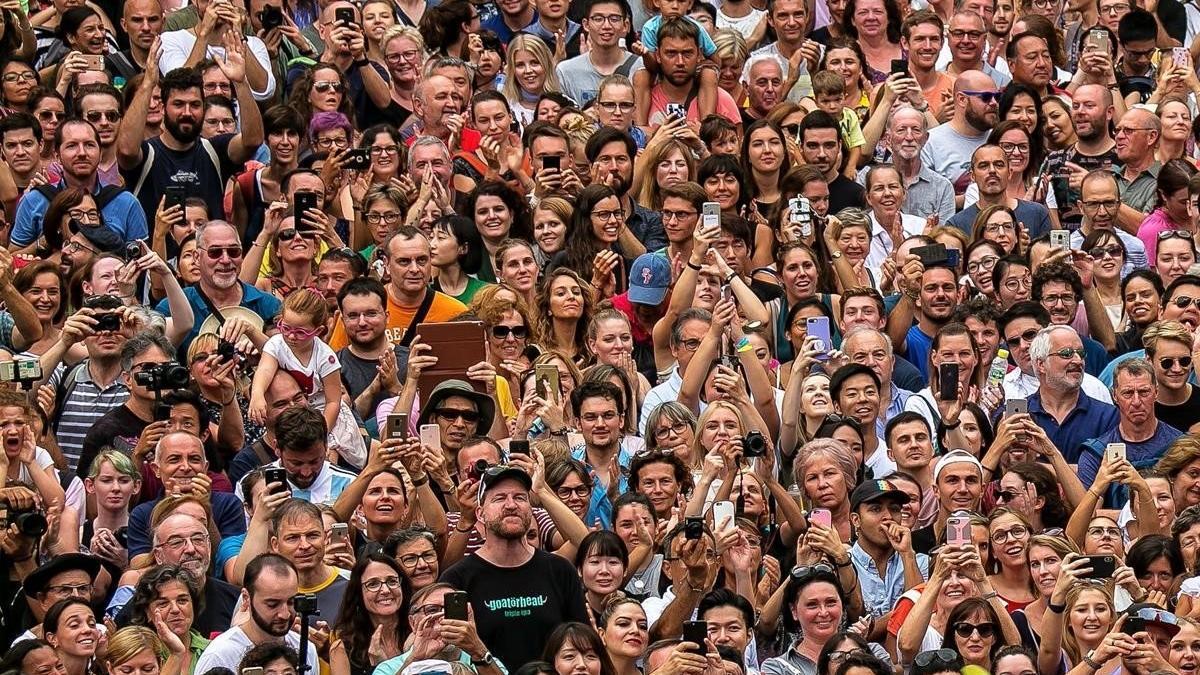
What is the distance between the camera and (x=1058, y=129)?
1920 centimetres

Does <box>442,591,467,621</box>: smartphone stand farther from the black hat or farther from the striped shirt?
the striped shirt

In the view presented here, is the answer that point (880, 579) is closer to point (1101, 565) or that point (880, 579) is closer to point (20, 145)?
point (1101, 565)

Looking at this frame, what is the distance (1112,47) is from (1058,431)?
4607 millimetres

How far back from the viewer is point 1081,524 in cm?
1538

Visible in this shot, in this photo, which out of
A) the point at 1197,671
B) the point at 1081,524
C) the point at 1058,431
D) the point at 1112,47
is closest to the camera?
the point at 1197,671

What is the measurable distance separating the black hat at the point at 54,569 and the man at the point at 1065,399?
15.1 ft

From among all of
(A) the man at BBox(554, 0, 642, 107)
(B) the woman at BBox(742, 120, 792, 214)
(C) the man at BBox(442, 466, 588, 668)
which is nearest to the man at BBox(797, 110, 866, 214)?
(B) the woman at BBox(742, 120, 792, 214)

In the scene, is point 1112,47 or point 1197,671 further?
point 1112,47

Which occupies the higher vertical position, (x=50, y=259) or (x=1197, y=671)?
(x=1197, y=671)

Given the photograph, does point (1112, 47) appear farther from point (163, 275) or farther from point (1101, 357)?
point (163, 275)

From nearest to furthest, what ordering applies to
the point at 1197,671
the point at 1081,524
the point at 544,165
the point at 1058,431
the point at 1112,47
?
1. the point at 1197,671
2. the point at 1081,524
3. the point at 1058,431
4. the point at 544,165
5. the point at 1112,47

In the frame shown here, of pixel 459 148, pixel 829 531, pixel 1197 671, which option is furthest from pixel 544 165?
pixel 1197 671

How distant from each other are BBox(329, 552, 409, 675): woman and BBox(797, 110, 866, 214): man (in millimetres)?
4963

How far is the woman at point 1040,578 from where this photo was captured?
14.7 meters
